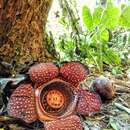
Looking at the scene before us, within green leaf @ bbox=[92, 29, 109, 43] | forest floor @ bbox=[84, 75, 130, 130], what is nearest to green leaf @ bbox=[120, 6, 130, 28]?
green leaf @ bbox=[92, 29, 109, 43]

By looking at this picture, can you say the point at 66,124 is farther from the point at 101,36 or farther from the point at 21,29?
the point at 101,36

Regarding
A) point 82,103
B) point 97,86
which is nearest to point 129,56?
point 97,86

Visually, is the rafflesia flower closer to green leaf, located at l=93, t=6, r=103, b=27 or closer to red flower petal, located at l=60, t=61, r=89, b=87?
red flower petal, located at l=60, t=61, r=89, b=87

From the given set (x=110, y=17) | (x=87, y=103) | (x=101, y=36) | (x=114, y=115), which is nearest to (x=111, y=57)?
(x=101, y=36)

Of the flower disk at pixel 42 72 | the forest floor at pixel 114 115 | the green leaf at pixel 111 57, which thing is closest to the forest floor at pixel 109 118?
the forest floor at pixel 114 115

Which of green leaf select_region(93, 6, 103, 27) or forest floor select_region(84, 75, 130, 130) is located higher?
green leaf select_region(93, 6, 103, 27)

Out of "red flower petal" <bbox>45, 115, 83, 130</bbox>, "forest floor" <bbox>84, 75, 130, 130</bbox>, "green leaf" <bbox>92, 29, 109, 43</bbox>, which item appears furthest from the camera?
"green leaf" <bbox>92, 29, 109, 43</bbox>

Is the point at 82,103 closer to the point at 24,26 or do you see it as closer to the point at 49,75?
the point at 49,75

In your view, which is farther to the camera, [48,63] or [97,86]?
[97,86]
